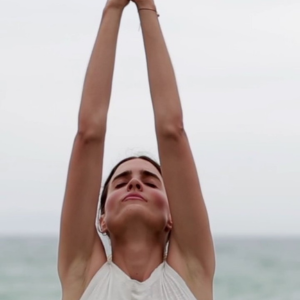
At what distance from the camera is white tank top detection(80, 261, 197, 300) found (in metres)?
3.32

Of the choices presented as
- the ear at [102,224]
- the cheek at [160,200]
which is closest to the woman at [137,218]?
the cheek at [160,200]

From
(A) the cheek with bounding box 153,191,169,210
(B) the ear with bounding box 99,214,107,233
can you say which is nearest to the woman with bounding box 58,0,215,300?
(A) the cheek with bounding box 153,191,169,210

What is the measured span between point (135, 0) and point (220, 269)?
18.6 metres

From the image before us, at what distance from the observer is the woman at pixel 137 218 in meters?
3.37

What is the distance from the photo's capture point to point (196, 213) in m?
3.40

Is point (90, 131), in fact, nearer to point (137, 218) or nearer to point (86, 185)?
point (86, 185)

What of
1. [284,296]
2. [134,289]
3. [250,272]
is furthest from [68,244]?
[250,272]

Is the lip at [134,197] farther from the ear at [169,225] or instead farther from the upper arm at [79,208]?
the ear at [169,225]

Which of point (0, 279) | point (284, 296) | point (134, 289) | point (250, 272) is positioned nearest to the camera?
point (134, 289)

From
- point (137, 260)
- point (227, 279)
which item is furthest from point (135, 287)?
point (227, 279)

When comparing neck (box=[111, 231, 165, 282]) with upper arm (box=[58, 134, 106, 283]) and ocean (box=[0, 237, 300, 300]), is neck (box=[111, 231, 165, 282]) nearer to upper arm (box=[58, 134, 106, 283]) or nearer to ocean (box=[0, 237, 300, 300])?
upper arm (box=[58, 134, 106, 283])

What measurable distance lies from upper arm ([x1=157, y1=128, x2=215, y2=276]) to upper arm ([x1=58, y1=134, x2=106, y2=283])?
0.26 meters

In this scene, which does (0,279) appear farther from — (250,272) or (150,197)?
(150,197)

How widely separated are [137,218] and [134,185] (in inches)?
6.4
